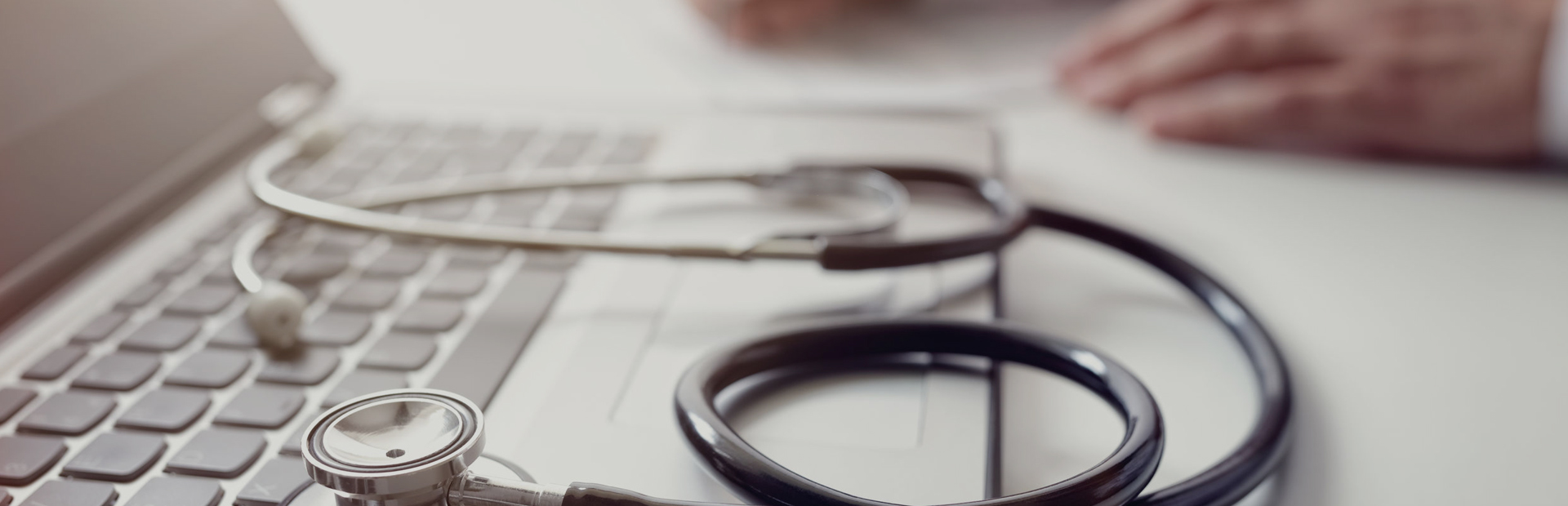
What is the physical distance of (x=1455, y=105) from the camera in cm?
56

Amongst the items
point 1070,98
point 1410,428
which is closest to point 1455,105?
point 1070,98

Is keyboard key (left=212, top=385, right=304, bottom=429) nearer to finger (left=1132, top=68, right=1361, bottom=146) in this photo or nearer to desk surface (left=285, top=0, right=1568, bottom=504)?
desk surface (left=285, top=0, right=1568, bottom=504)

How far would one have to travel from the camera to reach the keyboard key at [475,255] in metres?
0.41

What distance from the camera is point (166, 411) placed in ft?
0.98

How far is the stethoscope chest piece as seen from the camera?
22 cm

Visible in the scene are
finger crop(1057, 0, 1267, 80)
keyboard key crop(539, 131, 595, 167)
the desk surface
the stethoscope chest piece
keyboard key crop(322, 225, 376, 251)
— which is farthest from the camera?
finger crop(1057, 0, 1267, 80)

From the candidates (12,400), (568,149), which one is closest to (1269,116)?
(568,149)

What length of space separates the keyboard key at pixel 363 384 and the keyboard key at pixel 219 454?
0.03m

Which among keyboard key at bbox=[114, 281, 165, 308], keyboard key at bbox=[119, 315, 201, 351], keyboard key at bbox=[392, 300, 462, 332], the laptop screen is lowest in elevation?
keyboard key at bbox=[392, 300, 462, 332]

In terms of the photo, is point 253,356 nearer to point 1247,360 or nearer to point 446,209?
point 446,209

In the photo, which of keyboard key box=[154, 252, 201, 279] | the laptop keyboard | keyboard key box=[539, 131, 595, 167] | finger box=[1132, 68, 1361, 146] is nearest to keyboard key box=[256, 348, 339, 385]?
the laptop keyboard

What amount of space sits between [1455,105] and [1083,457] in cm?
42

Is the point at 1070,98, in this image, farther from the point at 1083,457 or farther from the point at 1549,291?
the point at 1083,457

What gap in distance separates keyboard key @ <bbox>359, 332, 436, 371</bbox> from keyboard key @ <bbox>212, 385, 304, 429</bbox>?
3cm
